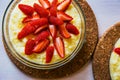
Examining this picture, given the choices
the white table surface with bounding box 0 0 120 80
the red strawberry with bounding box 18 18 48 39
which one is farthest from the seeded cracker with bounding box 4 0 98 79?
the red strawberry with bounding box 18 18 48 39

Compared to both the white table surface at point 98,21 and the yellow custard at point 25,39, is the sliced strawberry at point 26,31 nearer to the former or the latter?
the yellow custard at point 25,39

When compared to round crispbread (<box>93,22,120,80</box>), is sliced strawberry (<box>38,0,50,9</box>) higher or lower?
higher

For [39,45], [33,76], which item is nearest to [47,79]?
[33,76]

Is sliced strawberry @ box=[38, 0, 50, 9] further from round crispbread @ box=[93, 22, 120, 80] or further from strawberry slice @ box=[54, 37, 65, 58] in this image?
round crispbread @ box=[93, 22, 120, 80]

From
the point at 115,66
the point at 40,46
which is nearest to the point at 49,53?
the point at 40,46

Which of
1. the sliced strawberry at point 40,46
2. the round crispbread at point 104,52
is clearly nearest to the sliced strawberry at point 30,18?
the sliced strawberry at point 40,46

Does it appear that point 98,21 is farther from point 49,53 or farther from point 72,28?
point 49,53
